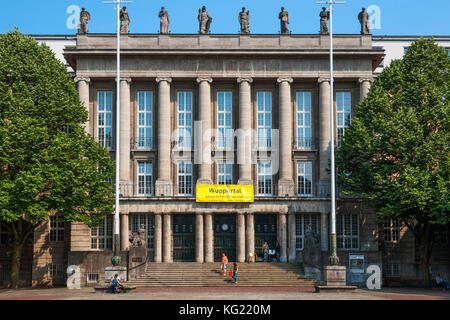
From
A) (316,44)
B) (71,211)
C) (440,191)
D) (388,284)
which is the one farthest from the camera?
(316,44)

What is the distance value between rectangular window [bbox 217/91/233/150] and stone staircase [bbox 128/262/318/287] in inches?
437

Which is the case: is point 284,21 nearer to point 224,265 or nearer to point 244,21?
point 244,21

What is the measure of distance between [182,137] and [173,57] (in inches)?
276

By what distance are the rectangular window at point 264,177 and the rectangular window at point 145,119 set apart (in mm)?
9929

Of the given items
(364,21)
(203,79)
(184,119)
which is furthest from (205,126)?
(364,21)

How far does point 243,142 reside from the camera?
51.9 m

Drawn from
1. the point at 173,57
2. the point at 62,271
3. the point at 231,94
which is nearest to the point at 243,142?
the point at 231,94

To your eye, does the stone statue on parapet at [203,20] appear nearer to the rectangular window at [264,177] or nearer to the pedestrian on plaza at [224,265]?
the rectangular window at [264,177]

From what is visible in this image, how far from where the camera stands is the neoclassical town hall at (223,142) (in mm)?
50250

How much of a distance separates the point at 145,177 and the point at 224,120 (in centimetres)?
861

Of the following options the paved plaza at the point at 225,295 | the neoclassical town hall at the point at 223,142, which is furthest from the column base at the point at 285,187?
the paved plaza at the point at 225,295

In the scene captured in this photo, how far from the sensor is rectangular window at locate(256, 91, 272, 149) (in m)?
52.6

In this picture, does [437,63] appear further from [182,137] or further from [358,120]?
[182,137]

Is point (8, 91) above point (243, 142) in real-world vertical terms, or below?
above
